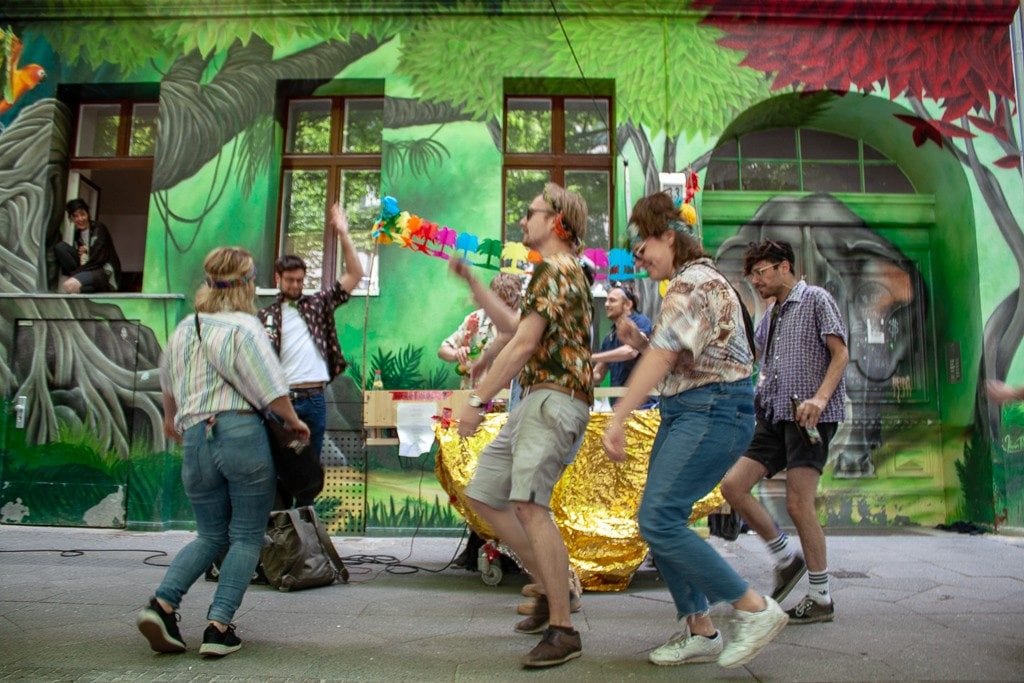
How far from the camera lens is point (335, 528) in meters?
7.70

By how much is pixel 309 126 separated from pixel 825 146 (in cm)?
569

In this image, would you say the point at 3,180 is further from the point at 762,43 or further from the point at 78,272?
the point at 762,43

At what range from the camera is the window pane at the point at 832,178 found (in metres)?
8.73

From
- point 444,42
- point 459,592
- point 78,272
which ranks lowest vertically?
point 459,592

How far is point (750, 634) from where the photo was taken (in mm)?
3039

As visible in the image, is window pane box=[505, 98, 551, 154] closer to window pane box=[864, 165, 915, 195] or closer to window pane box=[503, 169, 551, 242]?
window pane box=[503, 169, 551, 242]

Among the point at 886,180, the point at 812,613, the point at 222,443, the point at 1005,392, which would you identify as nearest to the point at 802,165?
the point at 886,180

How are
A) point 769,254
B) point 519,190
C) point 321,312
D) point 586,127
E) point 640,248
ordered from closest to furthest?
point 640,248
point 769,254
point 321,312
point 519,190
point 586,127

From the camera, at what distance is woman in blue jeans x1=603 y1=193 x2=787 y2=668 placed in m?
3.09

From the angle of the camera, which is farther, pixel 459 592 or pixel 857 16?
pixel 857 16

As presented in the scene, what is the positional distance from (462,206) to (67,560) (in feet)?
15.1

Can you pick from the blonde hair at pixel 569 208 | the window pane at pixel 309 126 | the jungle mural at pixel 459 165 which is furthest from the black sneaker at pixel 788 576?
the window pane at pixel 309 126

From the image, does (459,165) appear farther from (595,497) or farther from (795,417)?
(795,417)

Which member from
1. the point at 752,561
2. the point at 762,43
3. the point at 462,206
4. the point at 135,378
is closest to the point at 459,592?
the point at 752,561
